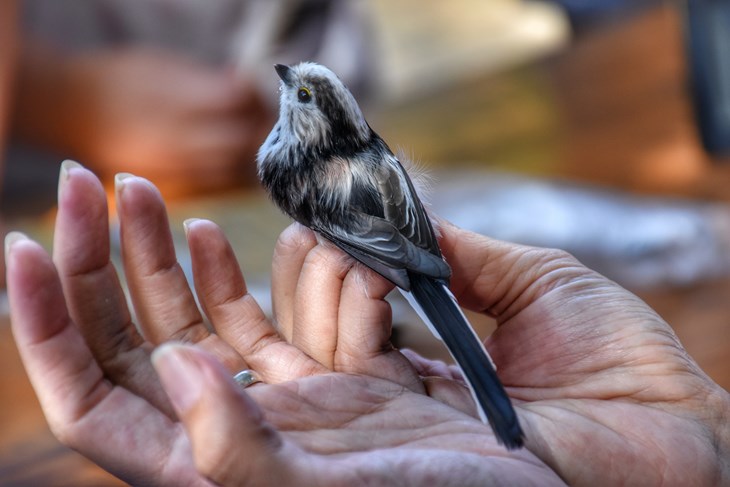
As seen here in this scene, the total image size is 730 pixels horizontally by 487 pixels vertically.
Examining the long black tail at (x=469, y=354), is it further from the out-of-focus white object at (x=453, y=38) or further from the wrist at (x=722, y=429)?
the out-of-focus white object at (x=453, y=38)

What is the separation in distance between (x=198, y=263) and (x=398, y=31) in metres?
4.11

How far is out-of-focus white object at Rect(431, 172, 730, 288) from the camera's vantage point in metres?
1.80

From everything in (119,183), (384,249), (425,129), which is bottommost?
(425,129)

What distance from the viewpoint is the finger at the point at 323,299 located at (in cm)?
88

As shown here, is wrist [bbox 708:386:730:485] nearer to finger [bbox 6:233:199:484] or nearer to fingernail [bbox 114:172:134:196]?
finger [bbox 6:233:199:484]

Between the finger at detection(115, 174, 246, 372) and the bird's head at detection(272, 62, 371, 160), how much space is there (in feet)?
0.53

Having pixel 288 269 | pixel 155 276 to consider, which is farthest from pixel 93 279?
pixel 288 269

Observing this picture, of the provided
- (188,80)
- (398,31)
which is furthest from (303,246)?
(398,31)

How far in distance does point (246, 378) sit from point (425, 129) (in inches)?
75.4

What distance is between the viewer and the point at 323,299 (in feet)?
2.91

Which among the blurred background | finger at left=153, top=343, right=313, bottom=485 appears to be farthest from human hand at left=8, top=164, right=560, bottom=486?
the blurred background

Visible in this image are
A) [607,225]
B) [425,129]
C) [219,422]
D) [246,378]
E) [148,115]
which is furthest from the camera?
[425,129]

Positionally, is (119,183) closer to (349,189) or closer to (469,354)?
(349,189)

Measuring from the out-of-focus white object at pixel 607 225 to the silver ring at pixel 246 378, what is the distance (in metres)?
1.11
